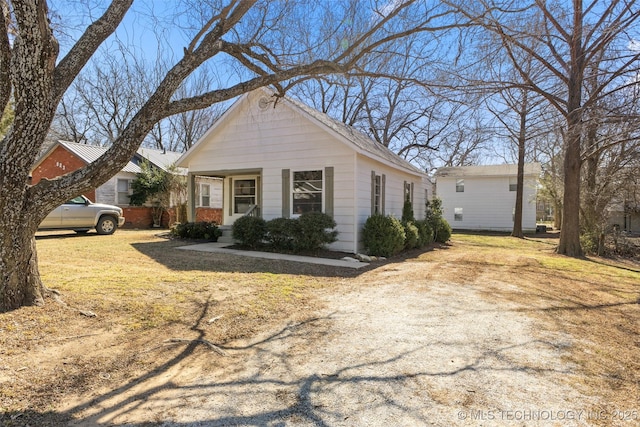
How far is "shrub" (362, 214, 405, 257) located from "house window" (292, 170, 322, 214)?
159 centimetres

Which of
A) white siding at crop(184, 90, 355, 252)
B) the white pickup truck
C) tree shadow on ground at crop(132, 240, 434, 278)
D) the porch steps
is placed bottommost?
tree shadow on ground at crop(132, 240, 434, 278)

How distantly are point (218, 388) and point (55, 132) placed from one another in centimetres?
3496

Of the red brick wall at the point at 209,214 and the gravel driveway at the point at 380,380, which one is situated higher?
the red brick wall at the point at 209,214

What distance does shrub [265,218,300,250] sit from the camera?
10.5 meters

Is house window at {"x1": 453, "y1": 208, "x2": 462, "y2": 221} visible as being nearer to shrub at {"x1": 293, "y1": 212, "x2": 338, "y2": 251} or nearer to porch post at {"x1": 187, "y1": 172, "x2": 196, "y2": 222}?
shrub at {"x1": 293, "y1": 212, "x2": 338, "y2": 251}

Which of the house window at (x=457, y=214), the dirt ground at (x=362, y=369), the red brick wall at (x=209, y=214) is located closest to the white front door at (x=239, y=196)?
the red brick wall at (x=209, y=214)

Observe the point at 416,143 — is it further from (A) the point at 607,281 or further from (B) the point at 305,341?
(B) the point at 305,341

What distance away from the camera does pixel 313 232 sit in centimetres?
1021

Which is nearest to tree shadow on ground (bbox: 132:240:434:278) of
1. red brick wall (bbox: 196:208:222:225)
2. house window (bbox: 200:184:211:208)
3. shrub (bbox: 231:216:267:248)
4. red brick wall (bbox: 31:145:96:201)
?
shrub (bbox: 231:216:267:248)

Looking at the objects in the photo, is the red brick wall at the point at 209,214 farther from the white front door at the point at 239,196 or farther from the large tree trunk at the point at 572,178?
the large tree trunk at the point at 572,178

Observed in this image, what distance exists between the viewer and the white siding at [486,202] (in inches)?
983

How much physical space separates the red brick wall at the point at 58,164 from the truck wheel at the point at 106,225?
17.8 feet

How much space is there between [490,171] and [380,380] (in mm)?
25664

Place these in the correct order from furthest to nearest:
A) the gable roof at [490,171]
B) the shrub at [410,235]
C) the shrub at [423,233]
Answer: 1. the gable roof at [490,171]
2. the shrub at [423,233]
3. the shrub at [410,235]
